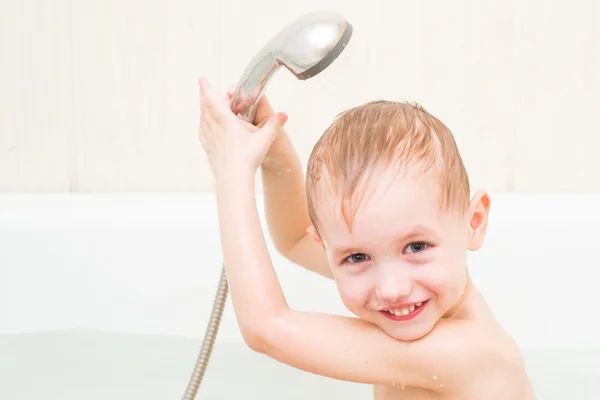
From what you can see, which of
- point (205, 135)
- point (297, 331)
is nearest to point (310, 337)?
point (297, 331)

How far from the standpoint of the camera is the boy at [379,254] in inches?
27.5

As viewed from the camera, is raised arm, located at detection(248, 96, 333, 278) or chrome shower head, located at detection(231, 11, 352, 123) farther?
raised arm, located at detection(248, 96, 333, 278)

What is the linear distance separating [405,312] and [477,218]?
125mm

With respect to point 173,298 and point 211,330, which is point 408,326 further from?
point 173,298

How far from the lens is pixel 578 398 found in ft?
3.92

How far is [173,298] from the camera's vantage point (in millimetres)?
1283

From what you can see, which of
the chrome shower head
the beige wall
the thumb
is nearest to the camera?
the chrome shower head

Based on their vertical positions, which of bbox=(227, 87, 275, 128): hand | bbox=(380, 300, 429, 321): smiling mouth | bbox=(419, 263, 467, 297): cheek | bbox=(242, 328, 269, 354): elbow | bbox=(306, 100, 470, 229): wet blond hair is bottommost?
bbox=(242, 328, 269, 354): elbow

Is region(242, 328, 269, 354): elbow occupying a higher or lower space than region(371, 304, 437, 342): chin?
lower

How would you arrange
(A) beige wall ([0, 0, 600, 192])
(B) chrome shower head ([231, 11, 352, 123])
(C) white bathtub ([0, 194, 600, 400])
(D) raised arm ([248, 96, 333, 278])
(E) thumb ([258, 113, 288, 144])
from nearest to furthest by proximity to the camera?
(B) chrome shower head ([231, 11, 352, 123]), (E) thumb ([258, 113, 288, 144]), (D) raised arm ([248, 96, 333, 278]), (C) white bathtub ([0, 194, 600, 400]), (A) beige wall ([0, 0, 600, 192])

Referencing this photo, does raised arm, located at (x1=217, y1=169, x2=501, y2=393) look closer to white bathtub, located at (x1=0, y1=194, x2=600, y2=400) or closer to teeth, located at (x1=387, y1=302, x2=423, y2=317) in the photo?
teeth, located at (x1=387, y1=302, x2=423, y2=317)

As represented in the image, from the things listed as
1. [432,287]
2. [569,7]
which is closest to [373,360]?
[432,287]

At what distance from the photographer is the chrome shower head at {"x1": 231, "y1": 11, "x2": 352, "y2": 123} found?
0.69 meters

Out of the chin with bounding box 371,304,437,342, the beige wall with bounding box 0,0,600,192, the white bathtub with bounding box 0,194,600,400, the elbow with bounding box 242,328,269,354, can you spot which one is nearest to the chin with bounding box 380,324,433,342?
the chin with bounding box 371,304,437,342
